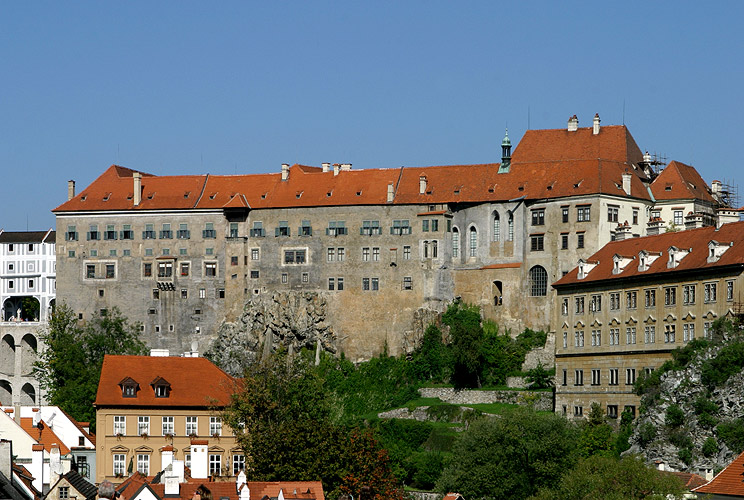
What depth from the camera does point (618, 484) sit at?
6019 centimetres

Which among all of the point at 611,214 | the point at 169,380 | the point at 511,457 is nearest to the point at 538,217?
the point at 611,214

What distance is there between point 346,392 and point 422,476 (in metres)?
21.8

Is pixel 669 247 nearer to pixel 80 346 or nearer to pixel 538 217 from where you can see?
pixel 538 217

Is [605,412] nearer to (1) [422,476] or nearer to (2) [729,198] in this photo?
(1) [422,476]

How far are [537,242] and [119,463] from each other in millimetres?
41948

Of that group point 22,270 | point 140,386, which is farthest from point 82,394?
point 22,270

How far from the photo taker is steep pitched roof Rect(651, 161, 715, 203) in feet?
361

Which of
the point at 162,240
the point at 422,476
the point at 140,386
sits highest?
the point at 162,240

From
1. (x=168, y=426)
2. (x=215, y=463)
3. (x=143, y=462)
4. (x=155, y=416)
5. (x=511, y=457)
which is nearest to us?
(x=511, y=457)

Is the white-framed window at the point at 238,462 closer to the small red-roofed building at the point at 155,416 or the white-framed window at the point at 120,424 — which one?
the small red-roofed building at the point at 155,416

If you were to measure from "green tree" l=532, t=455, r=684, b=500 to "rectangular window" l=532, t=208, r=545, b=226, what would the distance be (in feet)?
156

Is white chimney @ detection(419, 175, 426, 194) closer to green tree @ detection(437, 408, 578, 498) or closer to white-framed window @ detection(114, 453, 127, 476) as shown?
green tree @ detection(437, 408, 578, 498)

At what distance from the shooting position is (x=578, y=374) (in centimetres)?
9081

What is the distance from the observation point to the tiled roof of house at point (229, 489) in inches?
2062
